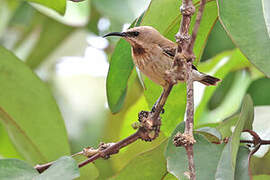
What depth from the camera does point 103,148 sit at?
4.07 feet

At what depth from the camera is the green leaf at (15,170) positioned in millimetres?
1233

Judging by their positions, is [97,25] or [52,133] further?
[97,25]

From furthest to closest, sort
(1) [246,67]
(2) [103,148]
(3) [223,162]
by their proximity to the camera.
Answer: (1) [246,67] → (2) [103,148] → (3) [223,162]

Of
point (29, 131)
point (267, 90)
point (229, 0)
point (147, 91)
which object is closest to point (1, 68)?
point (29, 131)

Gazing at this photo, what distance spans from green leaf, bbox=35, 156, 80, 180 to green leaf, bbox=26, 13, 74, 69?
1.57 meters

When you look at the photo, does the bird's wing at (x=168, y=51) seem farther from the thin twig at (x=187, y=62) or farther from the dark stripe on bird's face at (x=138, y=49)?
the thin twig at (x=187, y=62)

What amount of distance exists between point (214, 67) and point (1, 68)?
93cm

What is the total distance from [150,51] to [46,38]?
1.16 metres

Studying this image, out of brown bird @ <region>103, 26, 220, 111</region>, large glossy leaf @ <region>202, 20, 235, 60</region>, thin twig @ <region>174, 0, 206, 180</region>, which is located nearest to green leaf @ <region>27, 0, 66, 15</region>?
brown bird @ <region>103, 26, 220, 111</region>

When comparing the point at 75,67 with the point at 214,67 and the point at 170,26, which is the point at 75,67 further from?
the point at 170,26

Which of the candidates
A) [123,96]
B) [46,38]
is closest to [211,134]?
[123,96]

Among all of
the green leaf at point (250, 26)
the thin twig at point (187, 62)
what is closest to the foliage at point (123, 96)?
the green leaf at point (250, 26)

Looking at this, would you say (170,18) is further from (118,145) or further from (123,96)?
(118,145)

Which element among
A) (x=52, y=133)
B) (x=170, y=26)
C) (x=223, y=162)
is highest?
(x=170, y=26)
